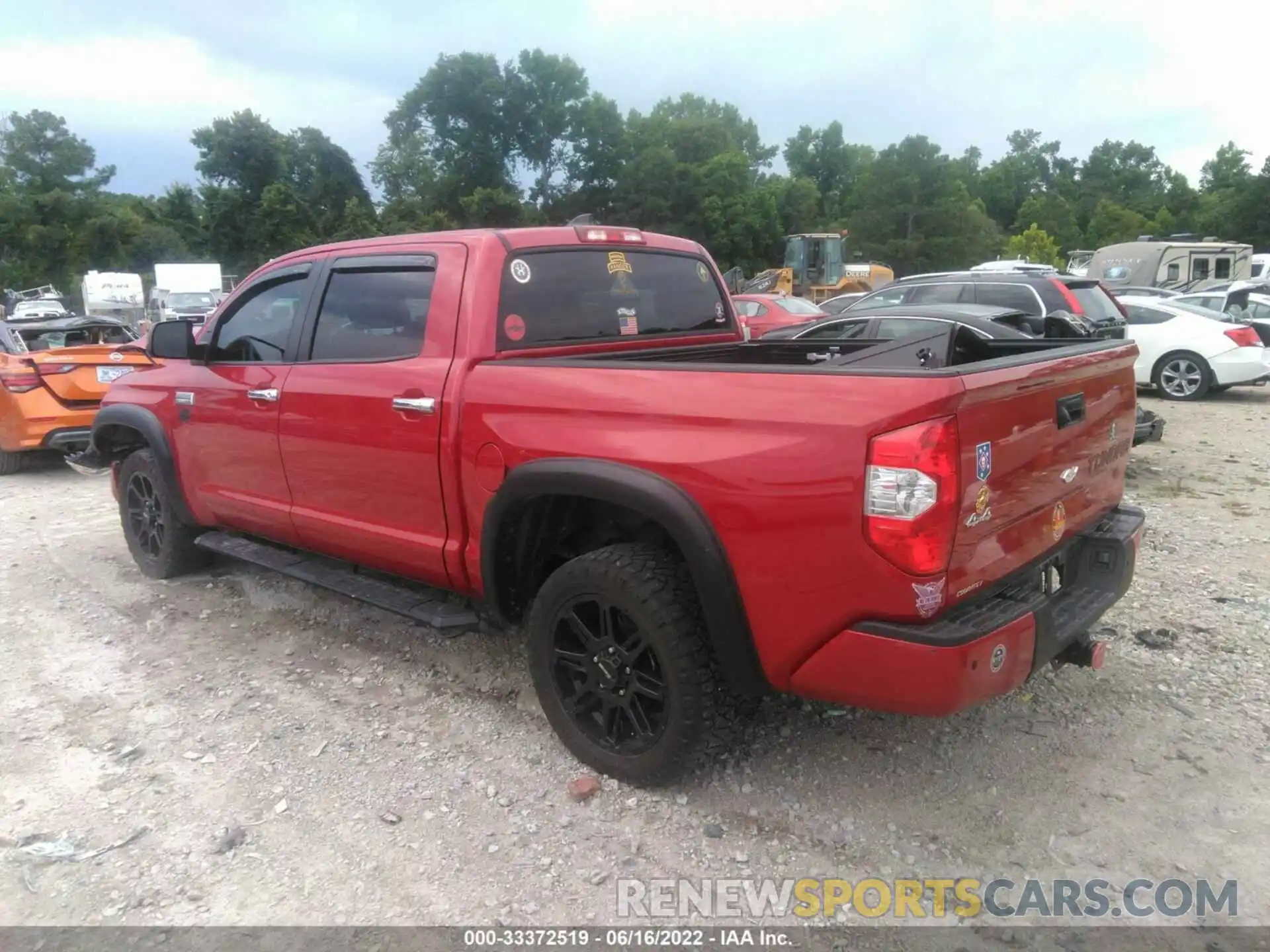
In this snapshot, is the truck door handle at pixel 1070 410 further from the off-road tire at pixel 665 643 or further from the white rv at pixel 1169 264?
the white rv at pixel 1169 264

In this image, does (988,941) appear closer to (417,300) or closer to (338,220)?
(417,300)

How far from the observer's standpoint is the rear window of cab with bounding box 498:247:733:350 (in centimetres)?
367

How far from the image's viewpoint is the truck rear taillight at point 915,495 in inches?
92.4

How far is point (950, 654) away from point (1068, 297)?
858 centimetres

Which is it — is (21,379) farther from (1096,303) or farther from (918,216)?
(918,216)

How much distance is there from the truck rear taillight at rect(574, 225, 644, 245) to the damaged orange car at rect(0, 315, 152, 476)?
6.19 metres

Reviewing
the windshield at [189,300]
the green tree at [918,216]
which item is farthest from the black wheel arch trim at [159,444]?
the green tree at [918,216]

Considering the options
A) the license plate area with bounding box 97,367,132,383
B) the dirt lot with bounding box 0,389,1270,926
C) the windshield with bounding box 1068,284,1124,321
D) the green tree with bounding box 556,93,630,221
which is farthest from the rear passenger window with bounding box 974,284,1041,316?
the green tree with bounding box 556,93,630,221

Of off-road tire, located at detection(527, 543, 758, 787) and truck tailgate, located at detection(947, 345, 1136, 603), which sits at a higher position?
truck tailgate, located at detection(947, 345, 1136, 603)

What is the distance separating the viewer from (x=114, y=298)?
109 ft

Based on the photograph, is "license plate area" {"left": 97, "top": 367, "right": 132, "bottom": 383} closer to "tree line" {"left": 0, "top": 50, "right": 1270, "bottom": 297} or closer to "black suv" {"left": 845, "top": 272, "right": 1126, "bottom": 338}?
"black suv" {"left": 845, "top": 272, "right": 1126, "bottom": 338}

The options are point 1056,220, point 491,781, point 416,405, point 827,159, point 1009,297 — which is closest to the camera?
point 491,781

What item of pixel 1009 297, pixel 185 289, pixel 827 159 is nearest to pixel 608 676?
pixel 1009 297

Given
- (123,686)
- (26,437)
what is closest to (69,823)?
(123,686)
